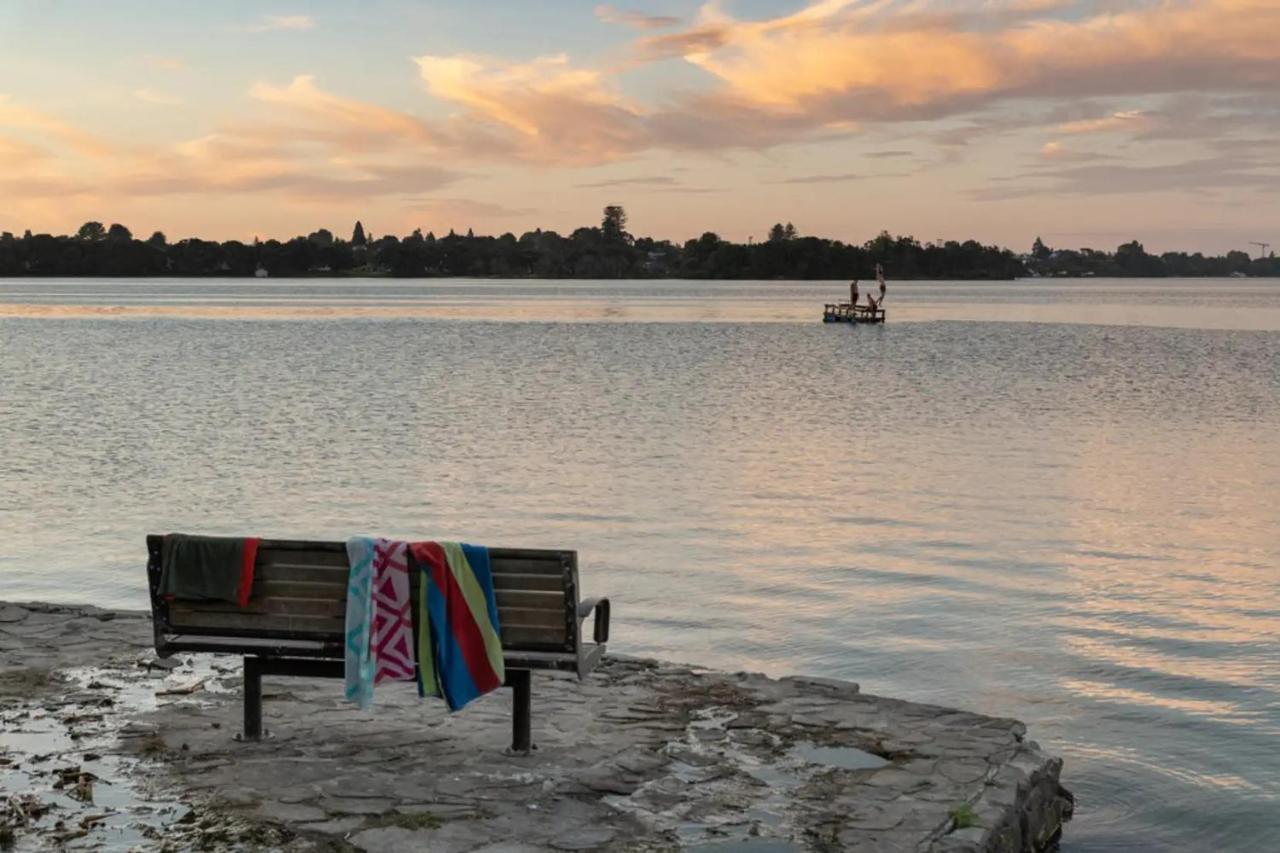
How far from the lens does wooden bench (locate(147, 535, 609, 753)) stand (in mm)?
7105

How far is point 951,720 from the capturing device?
8328 millimetres

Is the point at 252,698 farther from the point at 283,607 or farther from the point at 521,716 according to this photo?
the point at 521,716

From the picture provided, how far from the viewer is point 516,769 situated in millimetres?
7242

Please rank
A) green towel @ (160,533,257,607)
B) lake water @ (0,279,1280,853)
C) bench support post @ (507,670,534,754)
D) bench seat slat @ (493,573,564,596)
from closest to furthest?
bench seat slat @ (493,573,564,596) → green towel @ (160,533,257,607) → bench support post @ (507,670,534,754) → lake water @ (0,279,1280,853)

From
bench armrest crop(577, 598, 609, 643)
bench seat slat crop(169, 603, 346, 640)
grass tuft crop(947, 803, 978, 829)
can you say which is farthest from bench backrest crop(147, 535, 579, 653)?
grass tuft crop(947, 803, 978, 829)

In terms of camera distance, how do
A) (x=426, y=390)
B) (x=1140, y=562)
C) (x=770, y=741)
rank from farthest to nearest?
(x=426, y=390) → (x=1140, y=562) → (x=770, y=741)

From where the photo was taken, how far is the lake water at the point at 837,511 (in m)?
10.8

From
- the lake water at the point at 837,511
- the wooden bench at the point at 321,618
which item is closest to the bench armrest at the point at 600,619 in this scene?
the wooden bench at the point at 321,618

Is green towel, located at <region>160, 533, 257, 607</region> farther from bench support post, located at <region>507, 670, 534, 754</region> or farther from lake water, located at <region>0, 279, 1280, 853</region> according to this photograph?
lake water, located at <region>0, 279, 1280, 853</region>

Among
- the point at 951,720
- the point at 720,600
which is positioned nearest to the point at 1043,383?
the point at 720,600

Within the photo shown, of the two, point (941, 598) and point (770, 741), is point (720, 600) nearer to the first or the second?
point (941, 598)

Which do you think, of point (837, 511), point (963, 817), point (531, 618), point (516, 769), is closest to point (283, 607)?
point (531, 618)

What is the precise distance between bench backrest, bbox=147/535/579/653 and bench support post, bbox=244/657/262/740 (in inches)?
7.3

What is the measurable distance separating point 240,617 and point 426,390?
36.8 meters
